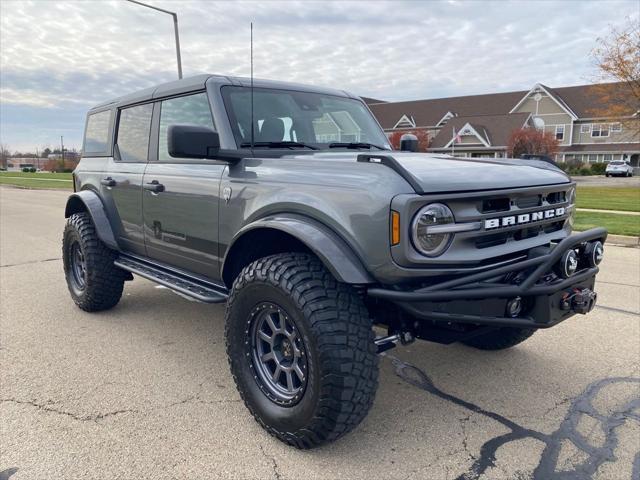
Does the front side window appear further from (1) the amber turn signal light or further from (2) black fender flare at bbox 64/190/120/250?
(1) the amber turn signal light

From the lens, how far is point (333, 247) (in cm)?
256

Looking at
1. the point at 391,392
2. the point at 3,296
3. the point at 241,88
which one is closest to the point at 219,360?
the point at 391,392

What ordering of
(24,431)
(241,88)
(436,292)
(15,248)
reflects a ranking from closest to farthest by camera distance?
(436,292)
(24,431)
(241,88)
(15,248)

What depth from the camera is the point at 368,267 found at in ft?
8.22

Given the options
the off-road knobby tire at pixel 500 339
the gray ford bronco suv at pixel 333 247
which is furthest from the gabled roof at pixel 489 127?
the gray ford bronco suv at pixel 333 247

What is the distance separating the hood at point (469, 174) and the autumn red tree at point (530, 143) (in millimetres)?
38628

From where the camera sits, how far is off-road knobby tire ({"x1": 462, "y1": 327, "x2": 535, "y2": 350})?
12.2 feet

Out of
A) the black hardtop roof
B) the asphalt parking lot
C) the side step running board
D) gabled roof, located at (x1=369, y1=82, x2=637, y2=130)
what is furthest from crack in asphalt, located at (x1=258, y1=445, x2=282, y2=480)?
gabled roof, located at (x1=369, y1=82, x2=637, y2=130)

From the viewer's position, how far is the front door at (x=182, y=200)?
3494 millimetres

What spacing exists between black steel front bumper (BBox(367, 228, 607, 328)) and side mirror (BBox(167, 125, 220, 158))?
1.30 meters

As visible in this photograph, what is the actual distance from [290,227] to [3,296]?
14.8ft

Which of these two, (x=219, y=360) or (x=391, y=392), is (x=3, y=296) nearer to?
(x=219, y=360)

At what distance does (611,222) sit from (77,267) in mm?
10533

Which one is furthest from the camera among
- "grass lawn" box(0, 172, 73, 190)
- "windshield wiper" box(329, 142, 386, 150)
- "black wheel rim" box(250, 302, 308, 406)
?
"grass lawn" box(0, 172, 73, 190)
